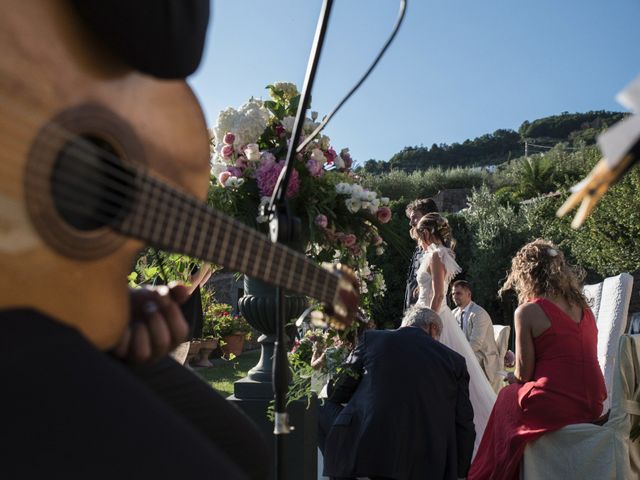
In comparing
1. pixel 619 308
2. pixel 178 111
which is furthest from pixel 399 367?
pixel 178 111

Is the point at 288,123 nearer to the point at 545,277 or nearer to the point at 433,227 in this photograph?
the point at 545,277

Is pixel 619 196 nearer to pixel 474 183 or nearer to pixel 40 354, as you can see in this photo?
pixel 40 354

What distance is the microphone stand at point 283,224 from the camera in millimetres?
1655

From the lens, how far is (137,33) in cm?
110

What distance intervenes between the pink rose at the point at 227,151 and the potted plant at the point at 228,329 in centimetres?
990

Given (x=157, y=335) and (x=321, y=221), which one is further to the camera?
(x=321, y=221)

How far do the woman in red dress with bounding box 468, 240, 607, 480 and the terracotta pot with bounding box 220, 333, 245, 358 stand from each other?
30.2 feet

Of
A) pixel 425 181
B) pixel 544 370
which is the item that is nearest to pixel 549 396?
pixel 544 370

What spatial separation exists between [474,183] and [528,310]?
3354cm

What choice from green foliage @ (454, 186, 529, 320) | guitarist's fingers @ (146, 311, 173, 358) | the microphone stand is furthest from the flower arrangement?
green foliage @ (454, 186, 529, 320)

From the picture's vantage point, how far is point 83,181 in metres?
1.03

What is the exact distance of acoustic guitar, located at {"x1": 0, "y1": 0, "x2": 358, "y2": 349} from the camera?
0.96 metres

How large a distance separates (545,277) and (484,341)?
10.6 ft

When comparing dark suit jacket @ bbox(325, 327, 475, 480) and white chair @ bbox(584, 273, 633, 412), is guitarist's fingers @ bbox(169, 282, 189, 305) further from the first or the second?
white chair @ bbox(584, 273, 633, 412)
